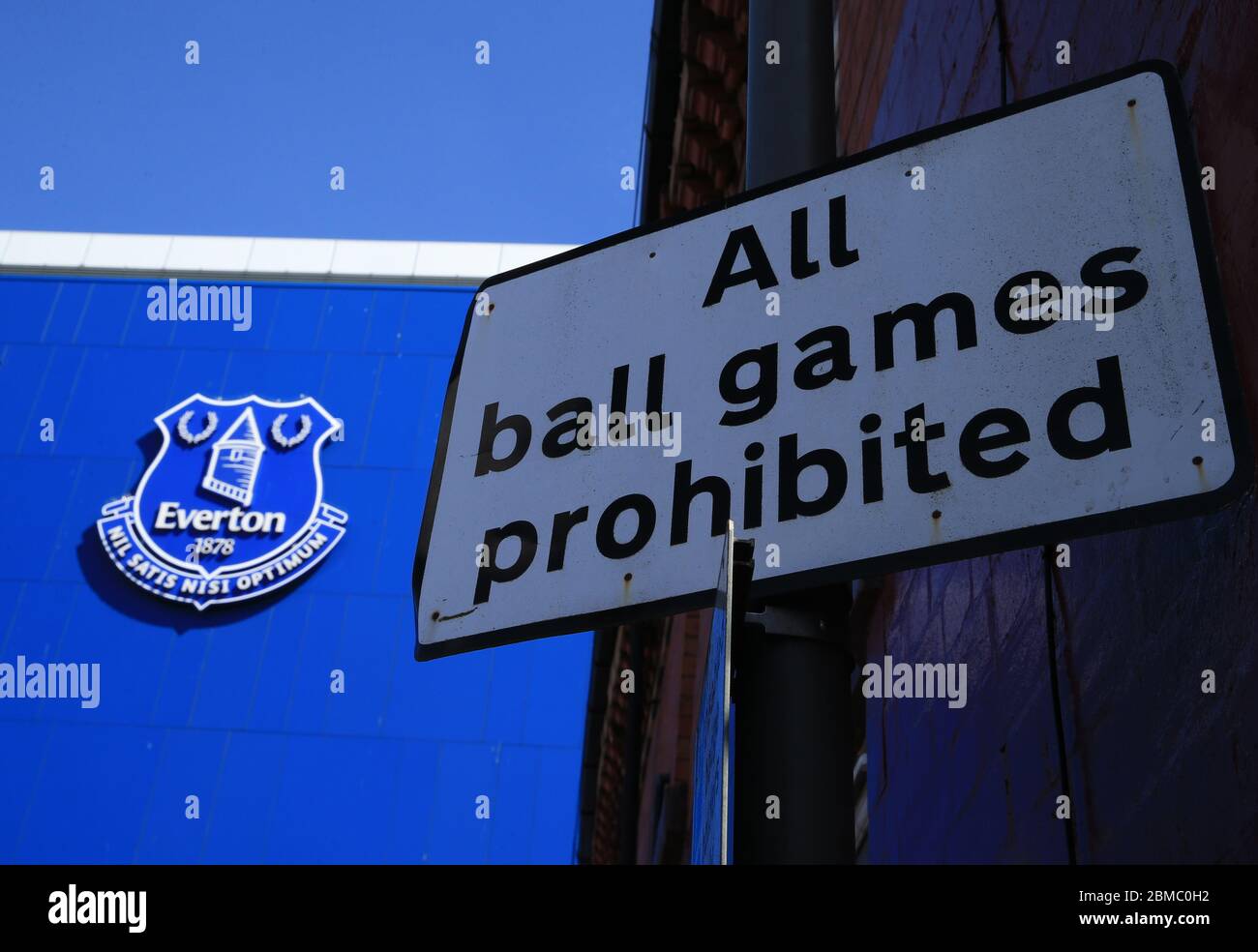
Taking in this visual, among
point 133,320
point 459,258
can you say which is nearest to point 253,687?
point 133,320

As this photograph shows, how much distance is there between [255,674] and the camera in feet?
83.9

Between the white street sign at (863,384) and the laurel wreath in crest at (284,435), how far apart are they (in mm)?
25319

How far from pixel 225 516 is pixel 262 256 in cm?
676

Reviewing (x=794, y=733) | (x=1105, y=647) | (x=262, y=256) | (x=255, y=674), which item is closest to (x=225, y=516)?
(x=255, y=674)

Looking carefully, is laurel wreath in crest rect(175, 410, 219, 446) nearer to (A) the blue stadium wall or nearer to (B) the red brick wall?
(A) the blue stadium wall

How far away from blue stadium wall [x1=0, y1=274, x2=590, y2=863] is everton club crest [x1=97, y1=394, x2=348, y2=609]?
0.36 metres

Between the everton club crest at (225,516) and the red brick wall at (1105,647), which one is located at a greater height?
the everton club crest at (225,516)

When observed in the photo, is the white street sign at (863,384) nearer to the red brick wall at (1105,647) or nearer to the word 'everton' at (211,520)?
the red brick wall at (1105,647)

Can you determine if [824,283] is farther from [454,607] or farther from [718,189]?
[718,189]

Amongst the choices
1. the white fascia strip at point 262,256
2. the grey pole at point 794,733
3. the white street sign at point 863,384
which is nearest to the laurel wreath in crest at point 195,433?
the white fascia strip at point 262,256

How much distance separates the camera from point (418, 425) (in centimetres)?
2789

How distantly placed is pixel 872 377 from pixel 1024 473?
0.34 metres

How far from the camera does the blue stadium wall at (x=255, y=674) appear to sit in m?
24.5

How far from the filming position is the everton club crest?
26031 millimetres
